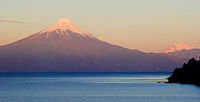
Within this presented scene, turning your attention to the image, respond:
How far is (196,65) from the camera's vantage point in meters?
144

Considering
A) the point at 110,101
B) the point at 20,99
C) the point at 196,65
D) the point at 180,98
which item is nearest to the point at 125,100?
the point at 110,101

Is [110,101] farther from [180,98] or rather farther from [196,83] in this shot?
[196,83]

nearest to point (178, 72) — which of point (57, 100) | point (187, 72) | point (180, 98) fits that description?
point (187, 72)

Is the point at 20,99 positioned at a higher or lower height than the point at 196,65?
lower

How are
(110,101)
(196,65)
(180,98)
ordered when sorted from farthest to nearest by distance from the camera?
1. (196,65)
2. (180,98)
3. (110,101)

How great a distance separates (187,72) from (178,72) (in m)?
7.38

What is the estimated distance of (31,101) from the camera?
90688 millimetres

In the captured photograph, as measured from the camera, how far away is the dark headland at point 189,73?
5643 inches

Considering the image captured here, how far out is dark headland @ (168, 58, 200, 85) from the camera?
470 feet

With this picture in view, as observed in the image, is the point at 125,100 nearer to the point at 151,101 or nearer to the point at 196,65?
the point at 151,101


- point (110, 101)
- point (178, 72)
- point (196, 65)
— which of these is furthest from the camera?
point (178, 72)

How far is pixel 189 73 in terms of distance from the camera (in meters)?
146

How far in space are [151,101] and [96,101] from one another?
9.03m

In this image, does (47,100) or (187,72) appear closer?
(47,100)
